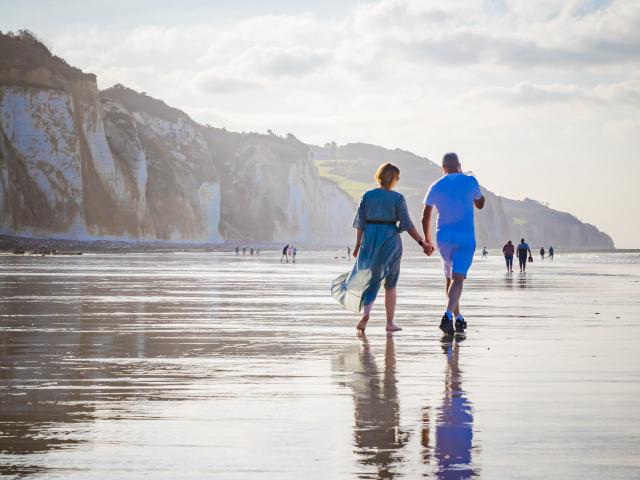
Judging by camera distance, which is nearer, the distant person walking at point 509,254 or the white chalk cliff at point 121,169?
the distant person walking at point 509,254

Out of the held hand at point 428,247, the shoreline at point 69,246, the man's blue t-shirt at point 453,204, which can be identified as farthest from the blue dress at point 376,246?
the shoreline at point 69,246

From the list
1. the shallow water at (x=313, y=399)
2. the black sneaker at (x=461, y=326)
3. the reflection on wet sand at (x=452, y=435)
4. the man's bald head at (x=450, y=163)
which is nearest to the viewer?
the reflection on wet sand at (x=452, y=435)

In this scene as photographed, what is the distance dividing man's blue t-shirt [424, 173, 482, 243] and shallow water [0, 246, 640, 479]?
1.07 m

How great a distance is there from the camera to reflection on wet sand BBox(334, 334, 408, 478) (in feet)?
15.0

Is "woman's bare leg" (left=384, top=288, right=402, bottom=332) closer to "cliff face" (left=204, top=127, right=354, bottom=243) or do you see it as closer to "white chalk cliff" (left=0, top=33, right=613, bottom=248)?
"white chalk cliff" (left=0, top=33, right=613, bottom=248)

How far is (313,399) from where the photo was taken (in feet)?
21.2

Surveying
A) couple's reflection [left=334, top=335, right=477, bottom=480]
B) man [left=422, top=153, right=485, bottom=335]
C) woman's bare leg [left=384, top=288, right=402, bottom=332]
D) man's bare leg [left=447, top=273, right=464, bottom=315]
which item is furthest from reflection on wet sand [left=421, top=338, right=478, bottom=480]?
man [left=422, top=153, right=485, bottom=335]

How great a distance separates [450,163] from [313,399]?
6251mm

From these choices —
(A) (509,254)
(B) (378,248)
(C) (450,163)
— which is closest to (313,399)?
(B) (378,248)

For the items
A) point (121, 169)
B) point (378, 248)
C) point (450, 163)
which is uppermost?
point (121, 169)

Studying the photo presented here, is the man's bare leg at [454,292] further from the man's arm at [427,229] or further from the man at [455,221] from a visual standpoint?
the man's arm at [427,229]

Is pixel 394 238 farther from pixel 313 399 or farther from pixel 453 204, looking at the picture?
pixel 313 399

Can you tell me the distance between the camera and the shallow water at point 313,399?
4543 millimetres

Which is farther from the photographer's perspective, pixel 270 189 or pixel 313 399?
pixel 270 189
